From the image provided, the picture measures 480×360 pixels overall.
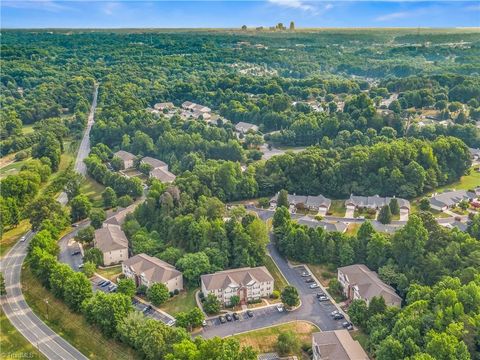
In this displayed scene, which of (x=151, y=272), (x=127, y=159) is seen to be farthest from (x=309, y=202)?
(x=127, y=159)

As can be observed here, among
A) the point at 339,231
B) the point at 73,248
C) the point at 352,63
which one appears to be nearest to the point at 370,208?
the point at 339,231

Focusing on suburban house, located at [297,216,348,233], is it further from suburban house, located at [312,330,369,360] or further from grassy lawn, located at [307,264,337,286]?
suburban house, located at [312,330,369,360]

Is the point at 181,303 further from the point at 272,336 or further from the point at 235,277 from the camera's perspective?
the point at 272,336

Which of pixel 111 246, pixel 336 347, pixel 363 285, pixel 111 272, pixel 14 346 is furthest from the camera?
pixel 111 246

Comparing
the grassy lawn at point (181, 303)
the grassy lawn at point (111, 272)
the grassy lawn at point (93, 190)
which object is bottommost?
the grassy lawn at point (181, 303)

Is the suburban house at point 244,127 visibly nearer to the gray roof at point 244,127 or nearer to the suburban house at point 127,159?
the gray roof at point 244,127

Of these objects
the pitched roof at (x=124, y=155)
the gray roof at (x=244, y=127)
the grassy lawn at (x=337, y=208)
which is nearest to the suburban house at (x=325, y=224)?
the grassy lawn at (x=337, y=208)
